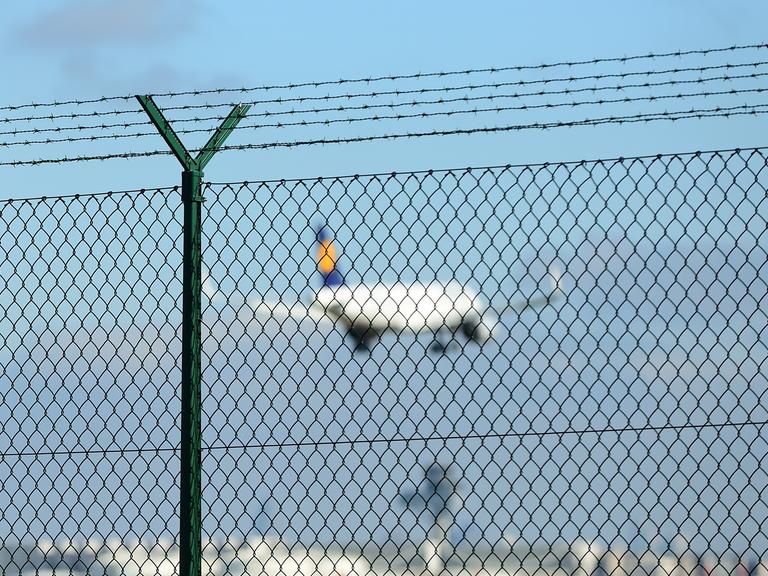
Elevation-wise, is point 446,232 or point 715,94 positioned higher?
point 715,94

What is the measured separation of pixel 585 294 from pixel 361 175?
1152 millimetres

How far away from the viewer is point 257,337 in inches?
230

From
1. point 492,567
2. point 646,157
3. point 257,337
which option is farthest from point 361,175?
point 492,567

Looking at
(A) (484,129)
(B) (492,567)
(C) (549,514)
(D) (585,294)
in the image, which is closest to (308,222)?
(A) (484,129)

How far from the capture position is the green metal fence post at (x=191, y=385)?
5.91 metres

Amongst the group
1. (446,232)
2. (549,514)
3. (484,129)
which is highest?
(484,129)

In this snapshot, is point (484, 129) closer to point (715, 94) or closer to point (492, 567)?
point (715, 94)

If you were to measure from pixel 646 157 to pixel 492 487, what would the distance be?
1.59m

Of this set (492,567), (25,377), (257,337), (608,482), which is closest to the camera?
(608,482)

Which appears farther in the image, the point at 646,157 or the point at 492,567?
the point at 492,567

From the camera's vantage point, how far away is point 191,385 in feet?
19.4

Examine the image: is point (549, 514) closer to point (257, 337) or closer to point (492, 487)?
point (492, 487)

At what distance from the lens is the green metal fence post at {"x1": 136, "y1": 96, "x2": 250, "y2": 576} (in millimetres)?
5914

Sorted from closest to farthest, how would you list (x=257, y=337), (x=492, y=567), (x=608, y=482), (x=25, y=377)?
(x=608, y=482) < (x=257, y=337) < (x=25, y=377) < (x=492, y=567)
